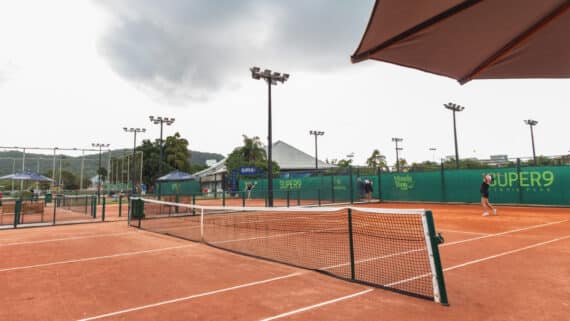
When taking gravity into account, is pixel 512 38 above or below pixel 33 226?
above

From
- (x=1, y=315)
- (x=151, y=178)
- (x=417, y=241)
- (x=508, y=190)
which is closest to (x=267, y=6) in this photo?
(x=417, y=241)

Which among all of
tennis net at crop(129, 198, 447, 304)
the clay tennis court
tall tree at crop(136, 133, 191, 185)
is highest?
tall tree at crop(136, 133, 191, 185)

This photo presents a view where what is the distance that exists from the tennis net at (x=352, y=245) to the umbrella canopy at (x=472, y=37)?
6.85 ft

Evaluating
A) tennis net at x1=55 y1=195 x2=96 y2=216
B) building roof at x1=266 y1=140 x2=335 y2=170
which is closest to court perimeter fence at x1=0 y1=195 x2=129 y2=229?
tennis net at x1=55 y1=195 x2=96 y2=216

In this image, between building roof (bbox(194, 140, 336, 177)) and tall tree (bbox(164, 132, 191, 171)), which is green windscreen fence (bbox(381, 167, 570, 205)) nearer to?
tall tree (bbox(164, 132, 191, 171))

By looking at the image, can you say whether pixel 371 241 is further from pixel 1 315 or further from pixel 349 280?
pixel 1 315

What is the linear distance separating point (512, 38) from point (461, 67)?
461 mm

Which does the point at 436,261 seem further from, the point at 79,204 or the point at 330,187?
the point at 330,187

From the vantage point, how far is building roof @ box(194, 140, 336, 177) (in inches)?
2862

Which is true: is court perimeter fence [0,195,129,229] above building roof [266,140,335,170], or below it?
below

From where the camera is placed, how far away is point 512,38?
2.35 meters

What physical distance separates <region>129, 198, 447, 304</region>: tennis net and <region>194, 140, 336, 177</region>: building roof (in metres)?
59.0

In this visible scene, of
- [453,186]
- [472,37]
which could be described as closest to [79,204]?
[472,37]

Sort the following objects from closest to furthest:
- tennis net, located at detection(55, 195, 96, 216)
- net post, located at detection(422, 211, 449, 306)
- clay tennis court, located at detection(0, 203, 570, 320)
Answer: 1. clay tennis court, located at detection(0, 203, 570, 320)
2. net post, located at detection(422, 211, 449, 306)
3. tennis net, located at detection(55, 195, 96, 216)
